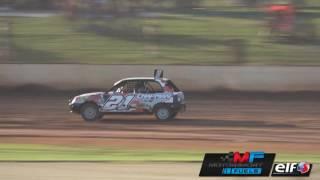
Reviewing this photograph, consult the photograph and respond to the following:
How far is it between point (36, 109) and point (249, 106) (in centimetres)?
716

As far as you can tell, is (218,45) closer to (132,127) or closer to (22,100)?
(22,100)

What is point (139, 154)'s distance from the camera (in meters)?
12.8

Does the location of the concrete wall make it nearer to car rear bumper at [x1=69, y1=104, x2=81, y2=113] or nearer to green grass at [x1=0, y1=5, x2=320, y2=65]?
green grass at [x1=0, y1=5, x2=320, y2=65]

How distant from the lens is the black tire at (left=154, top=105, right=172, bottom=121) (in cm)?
1969

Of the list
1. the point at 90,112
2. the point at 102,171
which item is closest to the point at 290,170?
the point at 102,171

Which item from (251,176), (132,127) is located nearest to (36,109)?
(132,127)

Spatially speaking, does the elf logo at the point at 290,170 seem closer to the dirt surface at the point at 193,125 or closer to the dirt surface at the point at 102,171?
the dirt surface at the point at 102,171

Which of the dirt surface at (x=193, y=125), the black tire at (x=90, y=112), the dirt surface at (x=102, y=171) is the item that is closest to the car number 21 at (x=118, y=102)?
the black tire at (x=90, y=112)

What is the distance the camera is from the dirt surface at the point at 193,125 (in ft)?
51.0

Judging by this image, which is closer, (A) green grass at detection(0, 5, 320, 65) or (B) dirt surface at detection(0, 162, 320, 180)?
(B) dirt surface at detection(0, 162, 320, 180)

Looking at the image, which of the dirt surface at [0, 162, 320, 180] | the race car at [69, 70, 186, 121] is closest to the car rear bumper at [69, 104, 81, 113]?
the race car at [69, 70, 186, 121]

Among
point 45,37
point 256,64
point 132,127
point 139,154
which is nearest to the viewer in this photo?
point 139,154

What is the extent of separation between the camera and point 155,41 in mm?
30719

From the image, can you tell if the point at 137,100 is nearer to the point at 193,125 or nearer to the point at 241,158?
the point at 193,125
